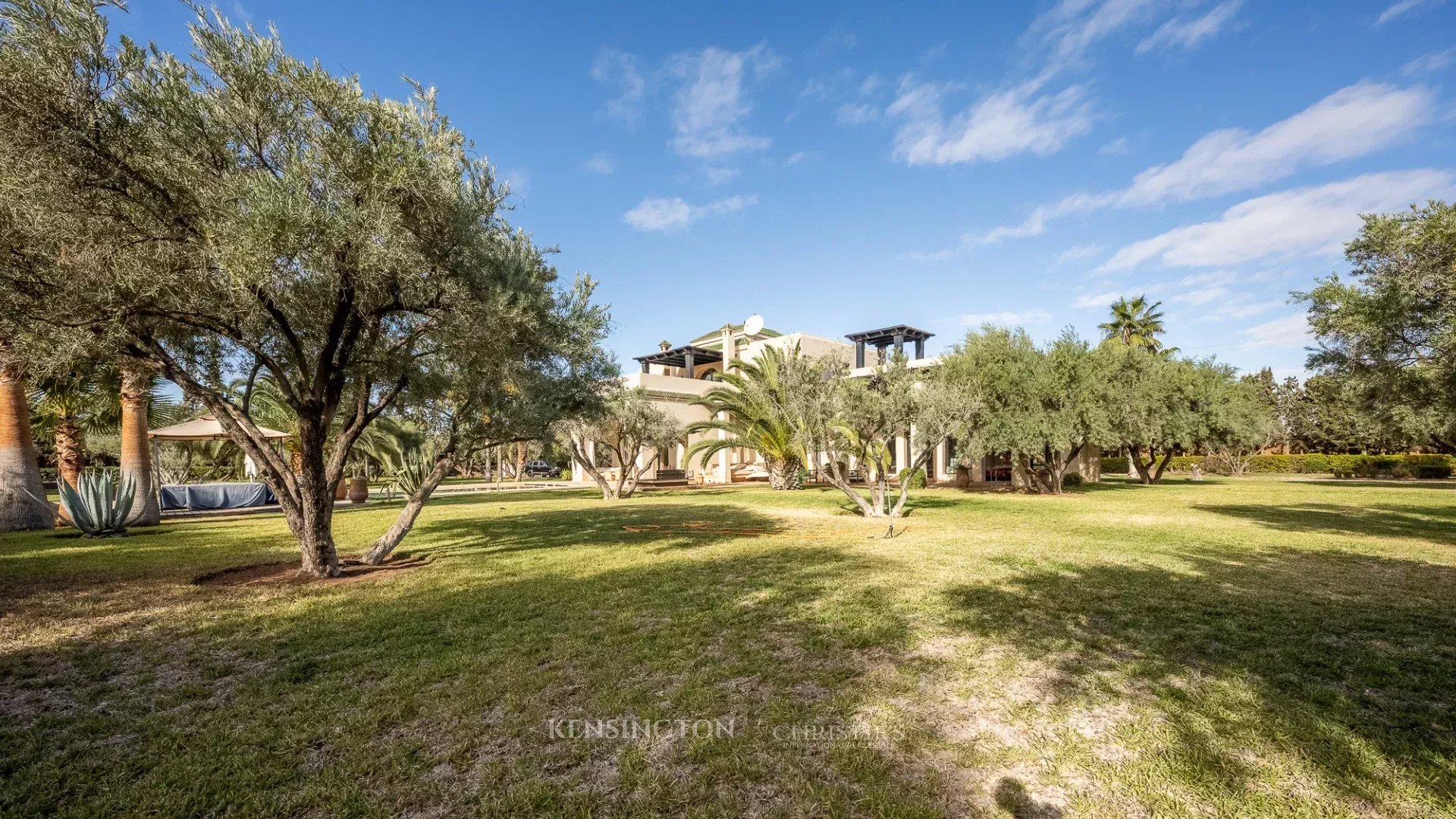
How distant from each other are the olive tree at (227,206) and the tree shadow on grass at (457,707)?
3510mm

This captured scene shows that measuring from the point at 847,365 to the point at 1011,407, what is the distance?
9800 millimetres

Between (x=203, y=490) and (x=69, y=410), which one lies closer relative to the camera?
(x=69, y=410)

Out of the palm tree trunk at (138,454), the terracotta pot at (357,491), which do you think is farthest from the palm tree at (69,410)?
the terracotta pot at (357,491)

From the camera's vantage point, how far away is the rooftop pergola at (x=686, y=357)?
46188mm

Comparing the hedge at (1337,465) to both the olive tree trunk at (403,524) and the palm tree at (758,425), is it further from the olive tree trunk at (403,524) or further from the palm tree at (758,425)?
the olive tree trunk at (403,524)

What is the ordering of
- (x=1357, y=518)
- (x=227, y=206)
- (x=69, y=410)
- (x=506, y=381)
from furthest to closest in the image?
(x=69, y=410) < (x=1357, y=518) < (x=506, y=381) < (x=227, y=206)

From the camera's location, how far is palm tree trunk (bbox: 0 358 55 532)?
13.8m

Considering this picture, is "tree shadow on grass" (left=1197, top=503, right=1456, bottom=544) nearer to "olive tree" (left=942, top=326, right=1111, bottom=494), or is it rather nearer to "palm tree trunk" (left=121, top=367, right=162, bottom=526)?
"olive tree" (left=942, top=326, right=1111, bottom=494)

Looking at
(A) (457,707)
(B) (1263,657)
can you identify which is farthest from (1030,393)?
(A) (457,707)

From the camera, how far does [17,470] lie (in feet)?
46.6

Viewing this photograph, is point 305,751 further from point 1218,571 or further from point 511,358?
point 1218,571

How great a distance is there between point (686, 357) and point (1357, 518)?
3665 centimetres

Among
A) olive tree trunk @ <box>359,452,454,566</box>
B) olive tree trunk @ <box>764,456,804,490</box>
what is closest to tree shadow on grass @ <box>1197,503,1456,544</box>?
olive tree trunk @ <box>764,456,804,490</box>

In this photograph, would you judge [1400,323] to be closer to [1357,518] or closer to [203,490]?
[1357,518]
